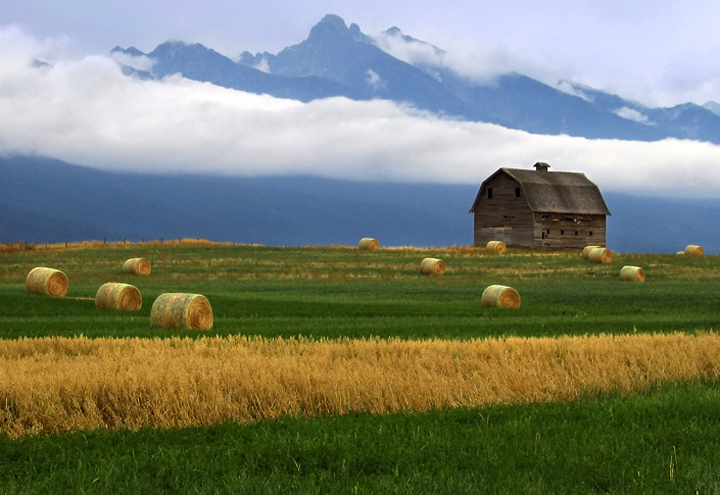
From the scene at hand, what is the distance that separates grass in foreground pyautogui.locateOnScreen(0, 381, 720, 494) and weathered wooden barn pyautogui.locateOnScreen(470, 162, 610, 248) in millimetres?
69940

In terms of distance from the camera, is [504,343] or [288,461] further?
[504,343]

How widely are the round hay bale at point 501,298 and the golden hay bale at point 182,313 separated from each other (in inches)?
520

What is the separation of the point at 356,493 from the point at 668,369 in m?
11.1

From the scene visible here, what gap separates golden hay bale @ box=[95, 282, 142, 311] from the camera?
3288 centimetres

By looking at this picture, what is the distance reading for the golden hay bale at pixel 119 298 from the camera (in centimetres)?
3288

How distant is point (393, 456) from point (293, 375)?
4.54 metres

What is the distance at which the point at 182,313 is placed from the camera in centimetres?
2666

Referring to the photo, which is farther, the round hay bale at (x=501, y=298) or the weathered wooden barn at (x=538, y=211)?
the weathered wooden barn at (x=538, y=211)

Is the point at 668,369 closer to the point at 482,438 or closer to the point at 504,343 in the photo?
the point at 504,343

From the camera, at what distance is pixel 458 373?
16.4 m

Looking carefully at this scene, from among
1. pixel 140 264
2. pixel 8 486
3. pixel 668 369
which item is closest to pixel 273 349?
pixel 668 369

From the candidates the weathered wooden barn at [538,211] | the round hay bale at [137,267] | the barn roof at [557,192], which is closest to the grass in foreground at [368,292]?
the round hay bale at [137,267]

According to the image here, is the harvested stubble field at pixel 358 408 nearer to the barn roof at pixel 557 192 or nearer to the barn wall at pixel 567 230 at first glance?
the barn wall at pixel 567 230

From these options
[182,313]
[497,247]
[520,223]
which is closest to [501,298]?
[182,313]
